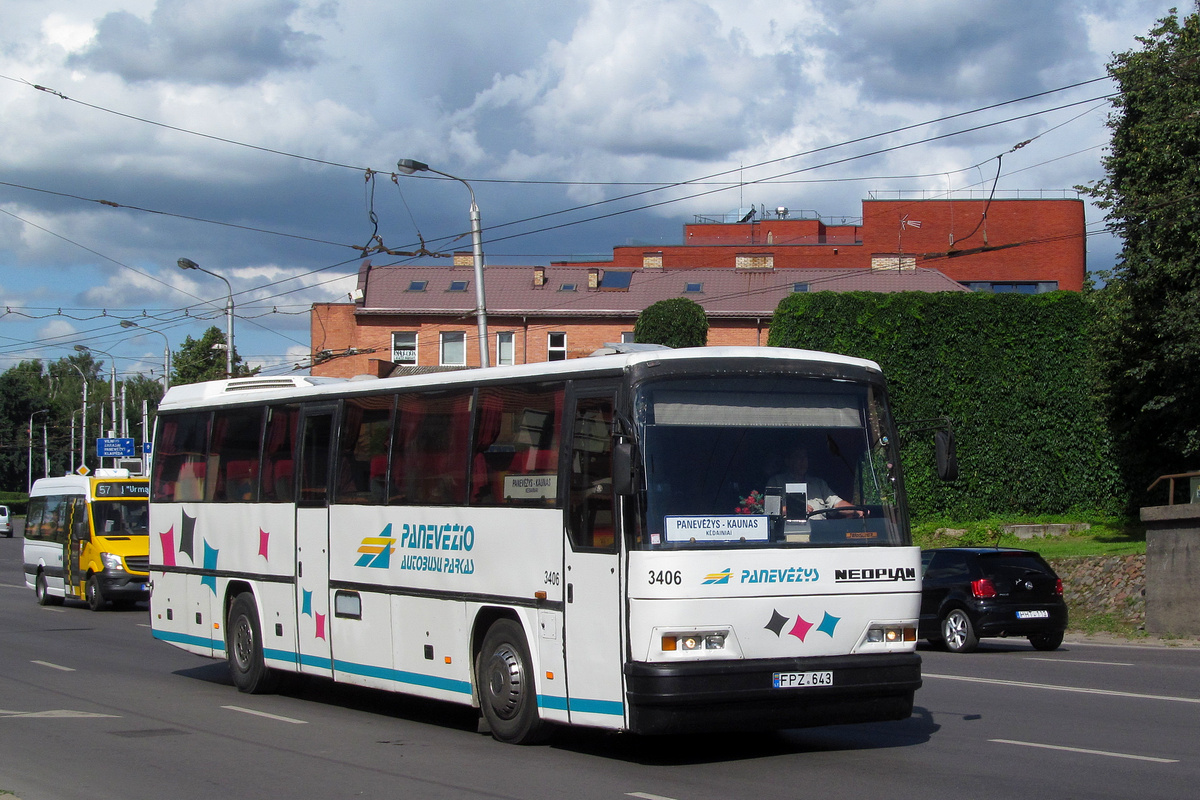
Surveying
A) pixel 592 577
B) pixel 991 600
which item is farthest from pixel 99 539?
pixel 592 577

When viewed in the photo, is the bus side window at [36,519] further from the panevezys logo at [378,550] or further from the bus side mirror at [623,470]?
the bus side mirror at [623,470]

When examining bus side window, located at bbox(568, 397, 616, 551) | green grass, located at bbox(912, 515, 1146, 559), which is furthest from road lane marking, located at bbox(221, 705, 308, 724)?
green grass, located at bbox(912, 515, 1146, 559)

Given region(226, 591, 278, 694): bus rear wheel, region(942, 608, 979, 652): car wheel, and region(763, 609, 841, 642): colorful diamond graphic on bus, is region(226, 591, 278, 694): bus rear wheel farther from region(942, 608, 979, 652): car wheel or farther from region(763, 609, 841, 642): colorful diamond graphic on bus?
region(942, 608, 979, 652): car wheel

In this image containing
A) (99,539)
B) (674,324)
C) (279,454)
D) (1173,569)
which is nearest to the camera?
(279,454)

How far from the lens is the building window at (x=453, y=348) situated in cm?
5512

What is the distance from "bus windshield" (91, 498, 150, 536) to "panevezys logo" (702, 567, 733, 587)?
68.3 ft

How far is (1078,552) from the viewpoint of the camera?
27875 millimetres

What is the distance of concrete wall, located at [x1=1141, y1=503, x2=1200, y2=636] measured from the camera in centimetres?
2031

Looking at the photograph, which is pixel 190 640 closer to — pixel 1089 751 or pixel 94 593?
pixel 1089 751

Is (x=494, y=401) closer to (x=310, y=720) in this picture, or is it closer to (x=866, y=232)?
(x=310, y=720)

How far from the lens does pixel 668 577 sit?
8.33m

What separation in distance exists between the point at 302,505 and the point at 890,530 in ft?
20.7

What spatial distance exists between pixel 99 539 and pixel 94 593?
4.00ft

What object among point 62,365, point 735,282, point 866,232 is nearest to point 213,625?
point 735,282
